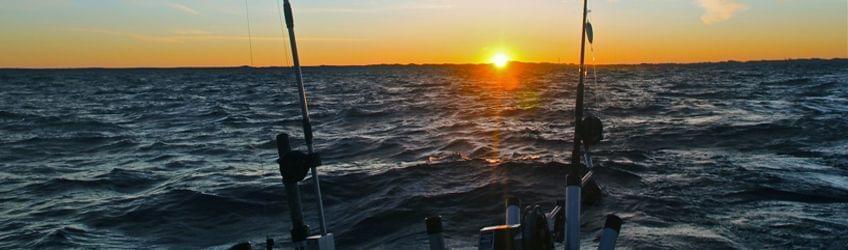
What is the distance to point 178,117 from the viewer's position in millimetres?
28766

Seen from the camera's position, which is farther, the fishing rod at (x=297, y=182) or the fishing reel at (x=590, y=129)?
the fishing reel at (x=590, y=129)

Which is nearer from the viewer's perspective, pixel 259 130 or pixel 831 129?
pixel 831 129

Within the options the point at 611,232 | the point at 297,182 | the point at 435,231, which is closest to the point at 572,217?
the point at 611,232

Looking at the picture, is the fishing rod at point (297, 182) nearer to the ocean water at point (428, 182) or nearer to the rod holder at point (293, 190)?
the rod holder at point (293, 190)

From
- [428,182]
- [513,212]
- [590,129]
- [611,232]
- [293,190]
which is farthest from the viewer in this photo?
[428,182]

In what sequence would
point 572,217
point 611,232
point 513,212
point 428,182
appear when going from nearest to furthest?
point 611,232
point 572,217
point 513,212
point 428,182

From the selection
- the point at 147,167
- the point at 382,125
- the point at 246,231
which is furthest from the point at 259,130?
the point at 246,231

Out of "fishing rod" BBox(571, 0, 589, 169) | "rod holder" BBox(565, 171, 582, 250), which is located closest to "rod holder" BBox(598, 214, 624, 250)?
"rod holder" BBox(565, 171, 582, 250)

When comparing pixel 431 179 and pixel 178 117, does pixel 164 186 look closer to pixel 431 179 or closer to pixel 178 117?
pixel 431 179

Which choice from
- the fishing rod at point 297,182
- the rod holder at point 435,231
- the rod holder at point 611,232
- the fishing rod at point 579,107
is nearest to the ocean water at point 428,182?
the fishing rod at point 579,107

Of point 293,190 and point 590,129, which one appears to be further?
point 590,129

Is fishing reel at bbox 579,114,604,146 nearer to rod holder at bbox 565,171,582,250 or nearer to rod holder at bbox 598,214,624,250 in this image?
rod holder at bbox 565,171,582,250

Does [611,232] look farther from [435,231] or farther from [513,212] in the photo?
[435,231]

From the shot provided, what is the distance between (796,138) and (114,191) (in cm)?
1519
